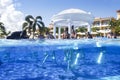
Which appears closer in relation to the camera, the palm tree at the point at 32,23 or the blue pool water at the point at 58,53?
the blue pool water at the point at 58,53

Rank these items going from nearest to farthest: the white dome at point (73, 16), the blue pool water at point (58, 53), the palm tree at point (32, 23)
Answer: the blue pool water at point (58, 53), the white dome at point (73, 16), the palm tree at point (32, 23)

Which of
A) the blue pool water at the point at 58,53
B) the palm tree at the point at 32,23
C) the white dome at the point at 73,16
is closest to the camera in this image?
the blue pool water at the point at 58,53

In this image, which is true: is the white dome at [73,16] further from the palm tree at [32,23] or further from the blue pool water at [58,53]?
the palm tree at [32,23]

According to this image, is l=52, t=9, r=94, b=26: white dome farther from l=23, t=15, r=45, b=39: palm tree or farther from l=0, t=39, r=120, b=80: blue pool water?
l=23, t=15, r=45, b=39: palm tree

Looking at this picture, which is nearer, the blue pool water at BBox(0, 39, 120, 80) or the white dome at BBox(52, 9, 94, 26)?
the blue pool water at BBox(0, 39, 120, 80)

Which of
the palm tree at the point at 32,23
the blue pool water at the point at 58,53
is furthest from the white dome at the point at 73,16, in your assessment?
the palm tree at the point at 32,23

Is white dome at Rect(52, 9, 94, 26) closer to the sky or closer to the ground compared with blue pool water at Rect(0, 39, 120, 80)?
closer to the sky

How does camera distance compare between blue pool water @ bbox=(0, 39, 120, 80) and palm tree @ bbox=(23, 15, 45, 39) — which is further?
palm tree @ bbox=(23, 15, 45, 39)

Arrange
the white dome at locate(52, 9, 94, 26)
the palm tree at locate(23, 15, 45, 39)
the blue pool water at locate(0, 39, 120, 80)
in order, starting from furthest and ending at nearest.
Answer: the palm tree at locate(23, 15, 45, 39) < the white dome at locate(52, 9, 94, 26) < the blue pool water at locate(0, 39, 120, 80)

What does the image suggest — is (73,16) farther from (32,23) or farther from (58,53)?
(32,23)

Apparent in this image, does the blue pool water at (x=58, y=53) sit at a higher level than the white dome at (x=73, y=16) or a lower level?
lower

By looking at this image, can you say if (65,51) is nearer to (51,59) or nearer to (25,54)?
(51,59)

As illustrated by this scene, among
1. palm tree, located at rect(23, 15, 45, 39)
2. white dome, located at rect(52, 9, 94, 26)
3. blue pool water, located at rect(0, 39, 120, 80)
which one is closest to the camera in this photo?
blue pool water, located at rect(0, 39, 120, 80)

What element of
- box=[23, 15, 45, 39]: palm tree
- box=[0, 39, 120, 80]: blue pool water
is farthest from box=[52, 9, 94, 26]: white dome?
box=[23, 15, 45, 39]: palm tree
